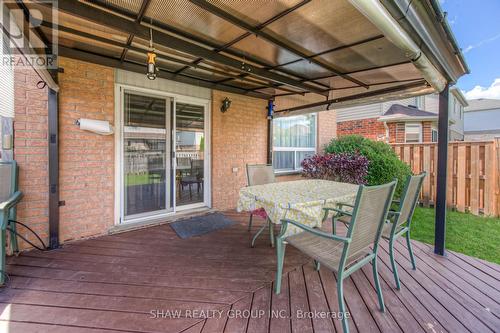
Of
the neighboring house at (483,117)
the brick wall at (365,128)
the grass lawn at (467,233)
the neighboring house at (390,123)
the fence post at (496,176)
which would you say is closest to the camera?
the grass lawn at (467,233)

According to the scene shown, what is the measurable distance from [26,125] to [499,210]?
7.71 metres

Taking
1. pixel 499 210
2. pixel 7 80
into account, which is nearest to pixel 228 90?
pixel 7 80

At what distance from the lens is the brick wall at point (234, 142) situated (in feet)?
15.3

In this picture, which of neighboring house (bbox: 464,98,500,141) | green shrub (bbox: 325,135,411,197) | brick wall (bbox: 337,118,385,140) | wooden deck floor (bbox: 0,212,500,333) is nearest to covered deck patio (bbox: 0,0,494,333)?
wooden deck floor (bbox: 0,212,500,333)

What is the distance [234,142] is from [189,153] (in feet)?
3.31

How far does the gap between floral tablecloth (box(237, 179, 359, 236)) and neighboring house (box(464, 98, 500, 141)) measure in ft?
99.8

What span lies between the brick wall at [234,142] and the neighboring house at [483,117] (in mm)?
29323

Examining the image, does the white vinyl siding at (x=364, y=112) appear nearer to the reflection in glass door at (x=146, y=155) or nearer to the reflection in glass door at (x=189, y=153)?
the reflection in glass door at (x=189, y=153)

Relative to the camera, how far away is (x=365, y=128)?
862cm

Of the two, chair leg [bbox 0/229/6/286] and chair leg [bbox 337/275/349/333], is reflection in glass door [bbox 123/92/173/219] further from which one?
chair leg [bbox 337/275/349/333]

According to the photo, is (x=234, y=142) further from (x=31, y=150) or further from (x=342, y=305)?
(x=342, y=305)

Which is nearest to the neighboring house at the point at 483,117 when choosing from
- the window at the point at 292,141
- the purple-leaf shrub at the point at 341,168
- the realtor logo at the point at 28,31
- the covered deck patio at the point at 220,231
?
the window at the point at 292,141

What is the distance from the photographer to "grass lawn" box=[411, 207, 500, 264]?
304 cm

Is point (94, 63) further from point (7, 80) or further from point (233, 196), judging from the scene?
point (233, 196)
